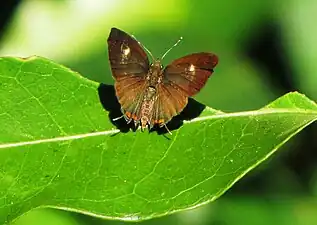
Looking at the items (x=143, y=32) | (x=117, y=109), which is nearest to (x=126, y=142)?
(x=117, y=109)

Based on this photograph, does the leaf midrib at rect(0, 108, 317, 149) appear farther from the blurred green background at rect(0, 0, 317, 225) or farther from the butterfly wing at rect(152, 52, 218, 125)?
the blurred green background at rect(0, 0, 317, 225)

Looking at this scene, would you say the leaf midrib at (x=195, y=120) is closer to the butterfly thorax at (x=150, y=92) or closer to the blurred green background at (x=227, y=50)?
the butterfly thorax at (x=150, y=92)

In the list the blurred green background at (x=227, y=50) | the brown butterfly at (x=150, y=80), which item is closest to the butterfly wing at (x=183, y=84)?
the brown butterfly at (x=150, y=80)

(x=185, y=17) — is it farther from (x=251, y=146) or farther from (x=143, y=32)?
(x=251, y=146)

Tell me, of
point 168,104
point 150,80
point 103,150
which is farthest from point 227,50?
point 103,150

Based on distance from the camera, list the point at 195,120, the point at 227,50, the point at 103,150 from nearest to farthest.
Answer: the point at 103,150
the point at 195,120
the point at 227,50

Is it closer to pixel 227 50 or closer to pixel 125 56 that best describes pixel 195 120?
pixel 125 56

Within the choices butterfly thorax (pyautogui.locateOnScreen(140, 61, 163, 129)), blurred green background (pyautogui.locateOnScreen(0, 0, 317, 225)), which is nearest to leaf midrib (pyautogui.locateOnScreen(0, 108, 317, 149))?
butterfly thorax (pyautogui.locateOnScreen(140, 61, 163, 129))

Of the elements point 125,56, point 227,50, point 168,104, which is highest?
point 125,56
